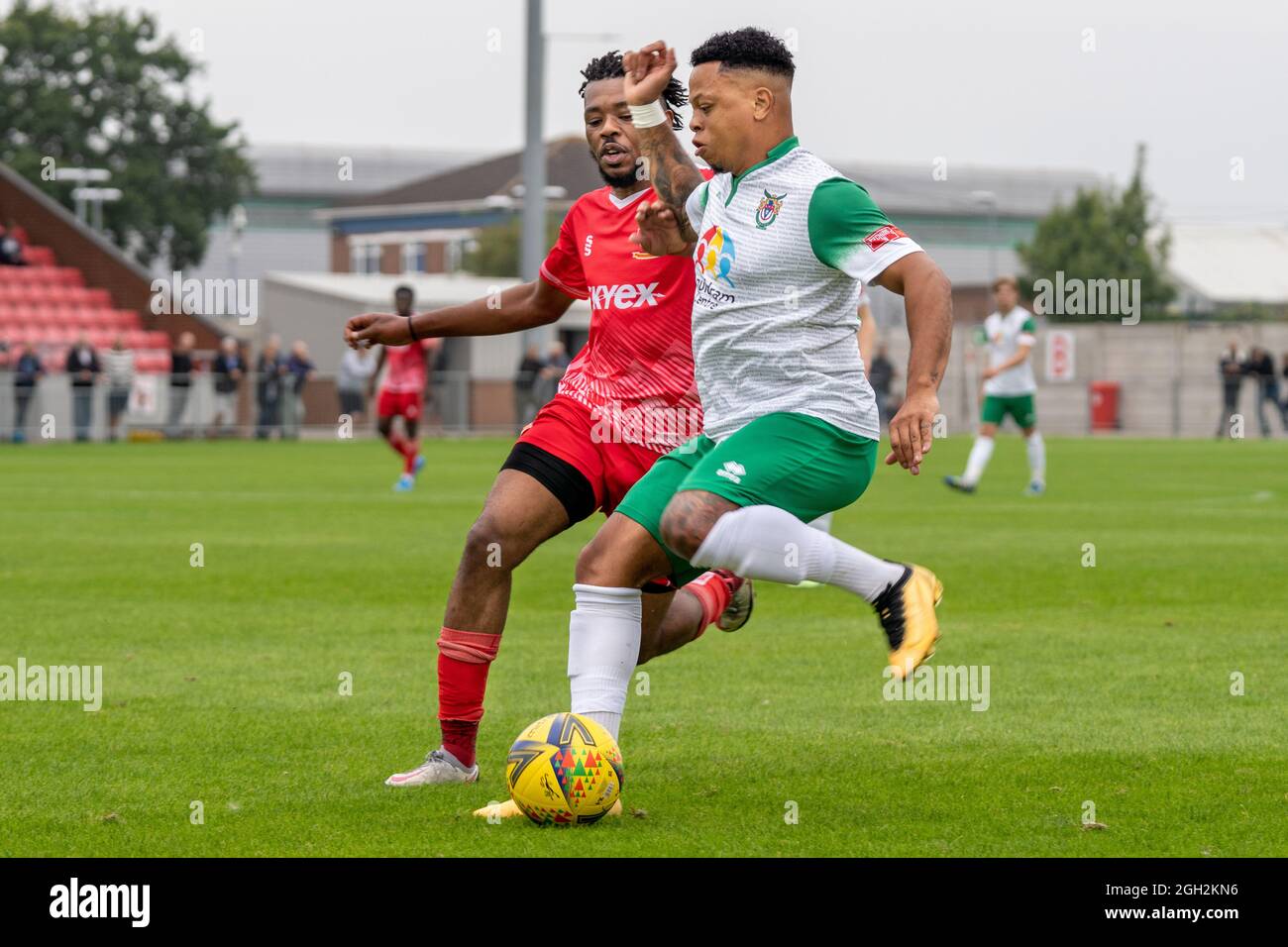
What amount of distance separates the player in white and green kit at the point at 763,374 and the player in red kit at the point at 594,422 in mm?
419

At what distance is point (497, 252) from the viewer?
2918 inches

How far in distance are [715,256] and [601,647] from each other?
1.18 meters

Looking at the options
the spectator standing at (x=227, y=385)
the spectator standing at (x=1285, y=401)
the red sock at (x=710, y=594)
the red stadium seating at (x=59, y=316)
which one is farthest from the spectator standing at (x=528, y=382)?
the red sock at (x=710, y=594)

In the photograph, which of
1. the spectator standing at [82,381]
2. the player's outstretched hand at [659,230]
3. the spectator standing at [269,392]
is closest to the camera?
the player's outstretched hand at [659,230]

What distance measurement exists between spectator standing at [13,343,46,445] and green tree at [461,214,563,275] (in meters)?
37.3

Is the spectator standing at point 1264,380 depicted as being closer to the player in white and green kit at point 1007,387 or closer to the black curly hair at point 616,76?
the player in white and green kit at point 1007,387

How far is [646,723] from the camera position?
7.50 metres

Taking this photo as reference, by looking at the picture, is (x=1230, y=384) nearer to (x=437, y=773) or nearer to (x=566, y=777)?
(x=437, y=773)

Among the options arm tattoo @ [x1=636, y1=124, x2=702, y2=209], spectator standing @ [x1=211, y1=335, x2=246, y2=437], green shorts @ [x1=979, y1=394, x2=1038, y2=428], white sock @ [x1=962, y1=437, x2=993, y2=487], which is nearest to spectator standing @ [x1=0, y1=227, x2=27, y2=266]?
spectator standing @ [x1=211, y1=335, x2=246, y2=437]

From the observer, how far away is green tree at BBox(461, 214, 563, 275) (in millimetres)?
73562

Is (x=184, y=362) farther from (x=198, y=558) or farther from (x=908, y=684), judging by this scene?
(x=908, y=684)

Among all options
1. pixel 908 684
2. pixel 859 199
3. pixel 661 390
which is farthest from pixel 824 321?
pixel 908 684

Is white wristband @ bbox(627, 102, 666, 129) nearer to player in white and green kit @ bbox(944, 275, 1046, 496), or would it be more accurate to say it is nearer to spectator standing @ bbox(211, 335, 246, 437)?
player in white and green kit @ bbox(944, 275, 1046, 496)

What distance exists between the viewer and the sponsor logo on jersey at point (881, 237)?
17.7 feet
